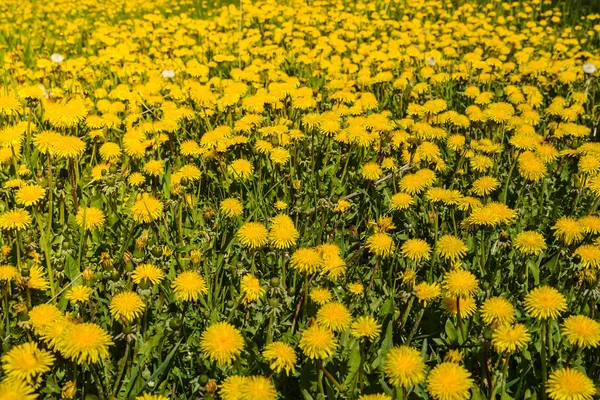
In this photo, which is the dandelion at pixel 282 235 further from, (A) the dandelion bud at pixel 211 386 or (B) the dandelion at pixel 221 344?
Answer: (A) the dandelion bud at pixel 211 386

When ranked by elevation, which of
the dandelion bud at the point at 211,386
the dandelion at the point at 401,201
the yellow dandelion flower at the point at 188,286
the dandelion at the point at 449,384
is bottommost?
the dandelion bud at the point at 211,386

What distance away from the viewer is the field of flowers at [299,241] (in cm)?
166

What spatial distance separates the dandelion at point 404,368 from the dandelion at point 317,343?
7.1 inches

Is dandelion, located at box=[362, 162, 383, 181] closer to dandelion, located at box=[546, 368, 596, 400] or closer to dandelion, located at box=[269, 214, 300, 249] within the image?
dandelion, located at box=[269, 214, 300, 249]

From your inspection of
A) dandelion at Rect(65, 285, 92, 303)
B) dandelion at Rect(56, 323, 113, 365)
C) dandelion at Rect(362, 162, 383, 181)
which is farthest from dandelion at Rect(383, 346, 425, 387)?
dandelion at Rect(362, 162, 383, 181)

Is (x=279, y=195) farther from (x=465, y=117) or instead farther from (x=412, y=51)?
(x=412, y=51)

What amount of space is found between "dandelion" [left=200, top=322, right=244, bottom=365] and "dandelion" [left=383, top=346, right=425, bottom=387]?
455 millimetres

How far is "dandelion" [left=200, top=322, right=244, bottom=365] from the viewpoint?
4.96 ft

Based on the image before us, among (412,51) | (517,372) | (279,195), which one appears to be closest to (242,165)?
(279,195)

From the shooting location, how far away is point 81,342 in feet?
4.72

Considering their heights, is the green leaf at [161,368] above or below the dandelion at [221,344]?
below

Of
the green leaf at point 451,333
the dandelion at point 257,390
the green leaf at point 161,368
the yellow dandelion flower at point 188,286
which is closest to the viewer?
the dandelion at point 257,390

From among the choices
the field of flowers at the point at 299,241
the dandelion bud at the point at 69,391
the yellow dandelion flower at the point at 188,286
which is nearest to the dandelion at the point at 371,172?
the field of flowers at the point at 299,241

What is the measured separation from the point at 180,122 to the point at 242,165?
3.31ft
